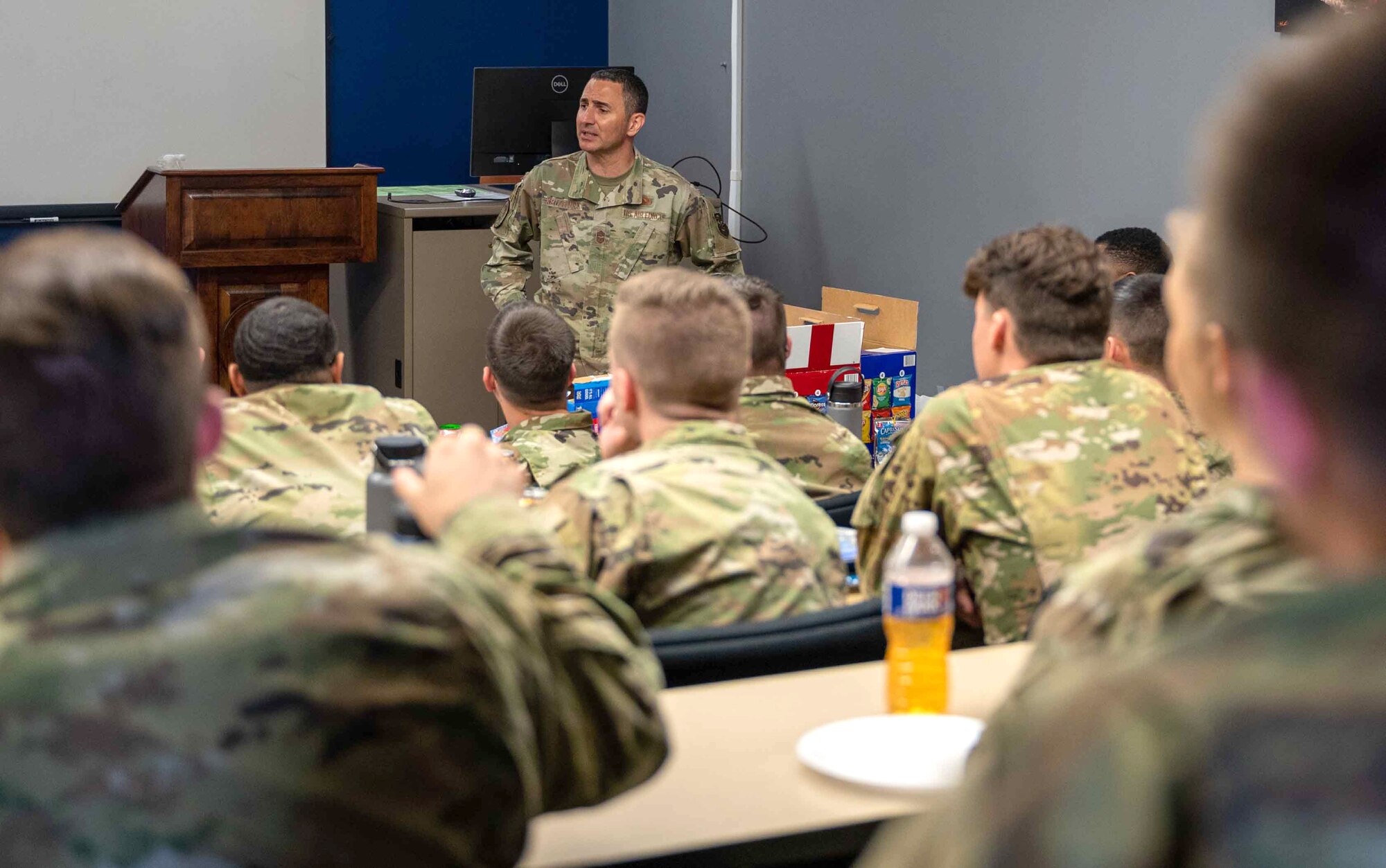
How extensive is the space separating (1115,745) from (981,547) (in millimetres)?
1777

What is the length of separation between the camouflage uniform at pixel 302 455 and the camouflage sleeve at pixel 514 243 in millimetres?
2504

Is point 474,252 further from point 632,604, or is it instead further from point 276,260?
point 632,604

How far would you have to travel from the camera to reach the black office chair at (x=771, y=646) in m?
1.69

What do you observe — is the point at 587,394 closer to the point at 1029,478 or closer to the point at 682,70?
the point at 1029,478

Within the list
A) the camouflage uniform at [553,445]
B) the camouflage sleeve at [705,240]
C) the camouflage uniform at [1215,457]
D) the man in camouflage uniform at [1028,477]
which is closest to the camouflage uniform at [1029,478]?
the man in camouflage uniform at [1028,477]

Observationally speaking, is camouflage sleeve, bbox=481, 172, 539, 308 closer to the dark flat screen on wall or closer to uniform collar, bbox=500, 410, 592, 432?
uniform collar, bbox=500, 410, 592, 432

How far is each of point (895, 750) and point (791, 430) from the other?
5.21 feet

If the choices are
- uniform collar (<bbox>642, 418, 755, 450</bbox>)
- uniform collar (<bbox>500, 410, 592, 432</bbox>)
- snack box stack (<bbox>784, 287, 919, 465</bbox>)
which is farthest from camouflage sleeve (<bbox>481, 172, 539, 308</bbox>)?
uniform collar (<bbox>642, 418, 755, 450</bbox>)

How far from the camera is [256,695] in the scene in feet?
3.07

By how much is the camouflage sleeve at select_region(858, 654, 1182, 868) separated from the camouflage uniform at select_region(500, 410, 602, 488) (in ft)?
8.55

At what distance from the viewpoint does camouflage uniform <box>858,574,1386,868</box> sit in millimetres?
512

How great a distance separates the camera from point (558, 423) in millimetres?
3361

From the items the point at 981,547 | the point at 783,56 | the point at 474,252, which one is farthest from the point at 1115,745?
the point at 783,56

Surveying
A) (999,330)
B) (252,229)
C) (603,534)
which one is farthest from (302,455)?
(252,229)
